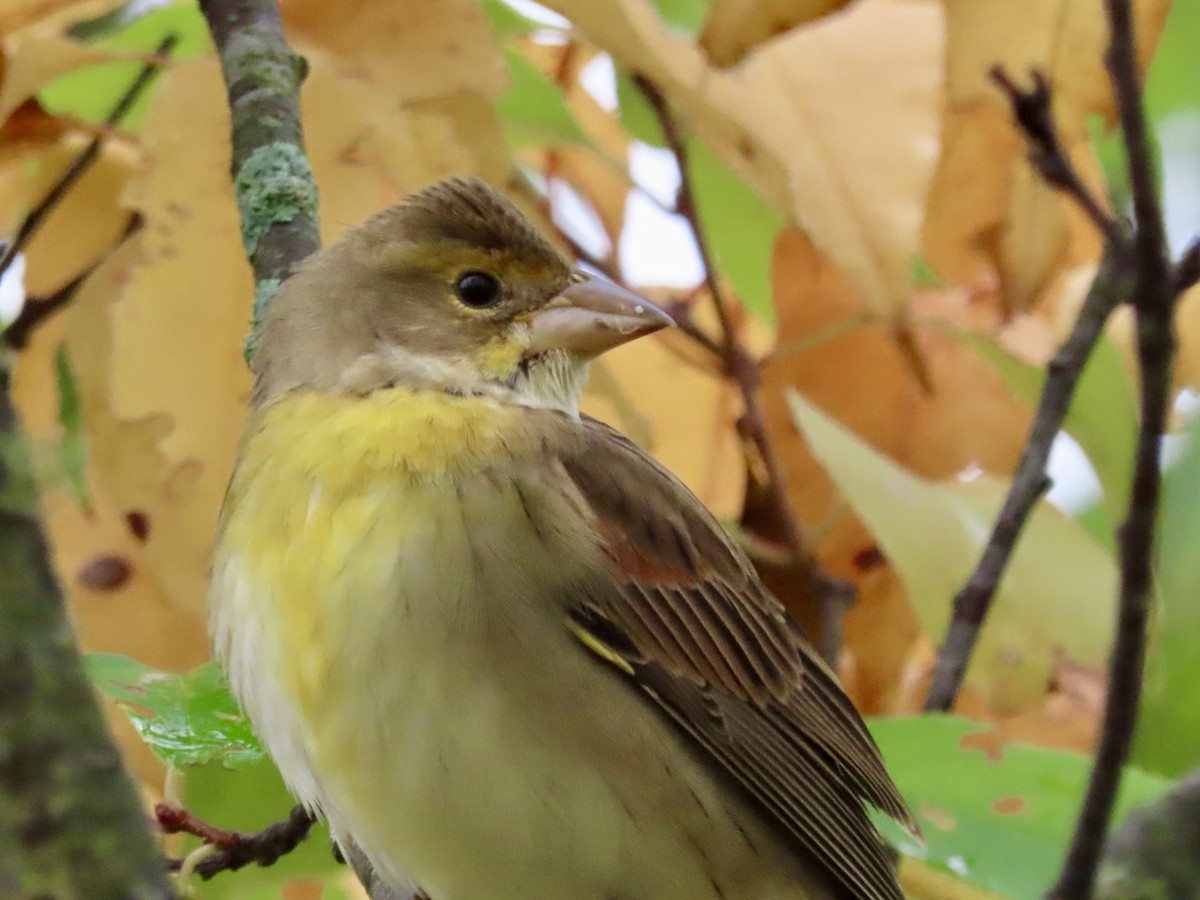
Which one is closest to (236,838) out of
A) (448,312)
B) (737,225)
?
(448,312)

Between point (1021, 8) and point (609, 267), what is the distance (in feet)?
3.61

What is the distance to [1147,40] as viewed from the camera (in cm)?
222

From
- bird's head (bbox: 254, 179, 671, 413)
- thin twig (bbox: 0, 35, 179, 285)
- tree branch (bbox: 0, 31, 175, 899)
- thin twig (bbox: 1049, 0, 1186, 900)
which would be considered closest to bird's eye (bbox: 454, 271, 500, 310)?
bird's head (bbox: 254, 179, 671, 413)

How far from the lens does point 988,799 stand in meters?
2.27

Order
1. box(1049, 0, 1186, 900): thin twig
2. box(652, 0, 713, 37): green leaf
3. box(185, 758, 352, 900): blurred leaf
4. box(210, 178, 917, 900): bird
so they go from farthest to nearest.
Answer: box(652, 0, 713, 37): green leaf, box(185, 758, 352, 900): blurred leaf, box(210, 178, 917, 900): bird, box(1049, 0, 1186, 900): thin twig

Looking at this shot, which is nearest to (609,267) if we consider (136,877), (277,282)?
(277,282)

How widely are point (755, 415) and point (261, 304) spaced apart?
891 millimetres

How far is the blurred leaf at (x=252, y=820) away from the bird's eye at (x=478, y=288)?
0.88 metres

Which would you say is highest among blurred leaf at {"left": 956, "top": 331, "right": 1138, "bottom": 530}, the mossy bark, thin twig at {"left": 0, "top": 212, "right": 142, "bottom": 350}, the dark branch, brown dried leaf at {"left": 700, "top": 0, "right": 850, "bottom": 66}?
the dark branch

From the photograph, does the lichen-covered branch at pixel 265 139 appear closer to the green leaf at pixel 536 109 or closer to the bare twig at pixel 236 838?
the green leaf at pixel 536 109

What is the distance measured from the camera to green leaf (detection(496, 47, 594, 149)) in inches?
114

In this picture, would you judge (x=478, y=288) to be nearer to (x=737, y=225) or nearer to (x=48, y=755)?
(x=737, y=225)

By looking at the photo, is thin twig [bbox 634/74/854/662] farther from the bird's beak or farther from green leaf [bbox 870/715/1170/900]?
green leaf [bbox 870/715/1170/900]

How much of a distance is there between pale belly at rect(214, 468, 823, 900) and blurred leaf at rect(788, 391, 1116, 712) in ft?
1.60
